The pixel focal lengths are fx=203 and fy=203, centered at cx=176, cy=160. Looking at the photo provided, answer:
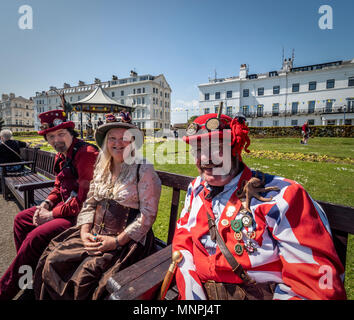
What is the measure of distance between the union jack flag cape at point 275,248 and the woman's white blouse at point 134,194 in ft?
1.43

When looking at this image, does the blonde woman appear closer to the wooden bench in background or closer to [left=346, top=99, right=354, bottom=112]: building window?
the wooden bench in background

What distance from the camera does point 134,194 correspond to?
6.89ft

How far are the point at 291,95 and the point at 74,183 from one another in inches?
1760

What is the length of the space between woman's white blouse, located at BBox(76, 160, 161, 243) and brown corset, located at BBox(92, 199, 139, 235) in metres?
0.05

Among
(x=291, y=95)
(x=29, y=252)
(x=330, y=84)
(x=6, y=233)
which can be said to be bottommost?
(x=6, y=233)

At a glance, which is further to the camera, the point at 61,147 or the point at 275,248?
the point at 61,147

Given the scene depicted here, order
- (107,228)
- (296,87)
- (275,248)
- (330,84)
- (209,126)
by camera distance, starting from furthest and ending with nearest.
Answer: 1. (296,87)
2. (330,84)
3. (107,228)
4. (209,126)
5. (275,248)

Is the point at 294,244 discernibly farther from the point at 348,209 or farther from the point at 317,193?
the point at 317,193

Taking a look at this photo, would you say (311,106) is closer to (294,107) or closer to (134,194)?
(294,107)

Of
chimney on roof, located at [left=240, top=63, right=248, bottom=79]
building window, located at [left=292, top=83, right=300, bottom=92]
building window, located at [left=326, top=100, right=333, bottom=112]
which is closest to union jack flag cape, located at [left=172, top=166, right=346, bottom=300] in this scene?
building window, located at [left=326, top=100, right=333, bottom=112]

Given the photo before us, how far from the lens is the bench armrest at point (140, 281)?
1.32m

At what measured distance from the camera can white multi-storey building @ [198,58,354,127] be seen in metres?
35.1

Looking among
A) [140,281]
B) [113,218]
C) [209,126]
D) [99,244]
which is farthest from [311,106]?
[140,281]
